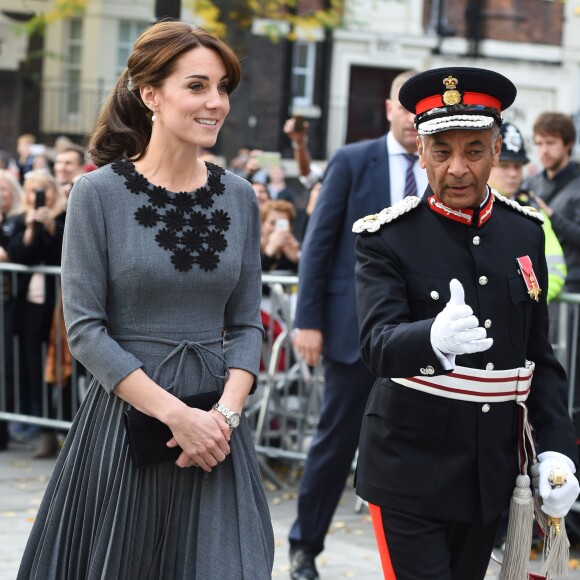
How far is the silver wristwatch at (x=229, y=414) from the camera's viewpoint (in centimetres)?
360

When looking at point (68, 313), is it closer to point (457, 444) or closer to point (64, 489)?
point (64, 489)

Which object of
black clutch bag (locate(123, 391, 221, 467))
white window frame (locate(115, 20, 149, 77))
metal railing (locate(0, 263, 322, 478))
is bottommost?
metal railing (locate(0, 263, 322, 478))

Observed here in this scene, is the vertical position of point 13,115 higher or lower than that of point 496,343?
higher

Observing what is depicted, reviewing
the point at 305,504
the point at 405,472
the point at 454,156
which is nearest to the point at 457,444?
the point at 405,472

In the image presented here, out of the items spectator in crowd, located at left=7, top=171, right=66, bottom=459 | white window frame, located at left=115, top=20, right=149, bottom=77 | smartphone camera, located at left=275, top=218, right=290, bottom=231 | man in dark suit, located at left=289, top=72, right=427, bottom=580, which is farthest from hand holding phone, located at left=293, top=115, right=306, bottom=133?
white window frame, located at left=115, top=20, right=149, bottom=77

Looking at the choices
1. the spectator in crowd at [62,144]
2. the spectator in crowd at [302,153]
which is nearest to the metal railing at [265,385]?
the spectator in crowd at [62,144]

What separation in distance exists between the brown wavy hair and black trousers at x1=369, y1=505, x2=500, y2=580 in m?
1.30

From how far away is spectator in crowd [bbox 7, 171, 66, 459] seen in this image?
852cm

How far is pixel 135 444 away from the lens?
11.5 feet

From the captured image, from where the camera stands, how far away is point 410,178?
19.0 feet

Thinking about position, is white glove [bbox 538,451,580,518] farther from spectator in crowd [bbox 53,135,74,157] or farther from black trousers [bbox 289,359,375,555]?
spectator in crowd [bbox 53,135,74,157]

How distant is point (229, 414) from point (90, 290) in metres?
0.53

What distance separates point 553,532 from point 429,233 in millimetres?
937

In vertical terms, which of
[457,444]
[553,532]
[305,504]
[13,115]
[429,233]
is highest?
[13,115]
